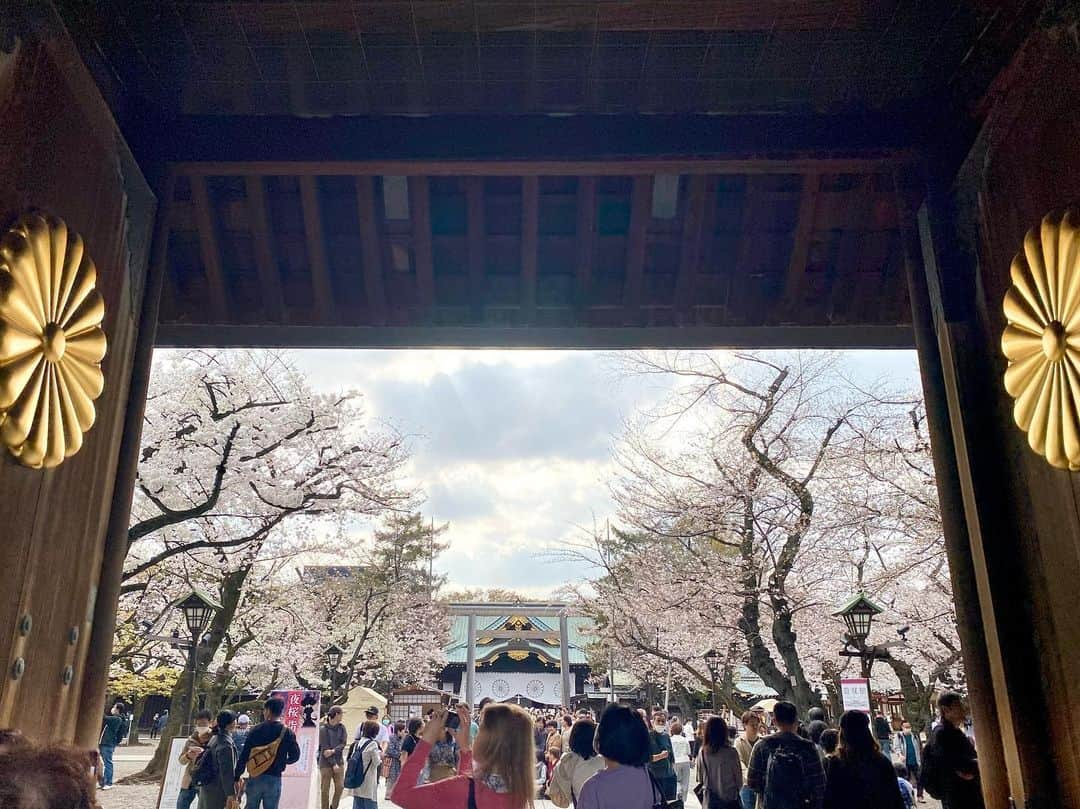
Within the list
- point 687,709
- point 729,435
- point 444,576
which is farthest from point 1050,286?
point 444,576

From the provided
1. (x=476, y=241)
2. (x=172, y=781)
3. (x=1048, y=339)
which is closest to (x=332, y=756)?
(x=172, y=781)

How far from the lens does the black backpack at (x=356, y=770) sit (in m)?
6.88

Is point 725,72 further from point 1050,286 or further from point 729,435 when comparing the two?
point 729,435

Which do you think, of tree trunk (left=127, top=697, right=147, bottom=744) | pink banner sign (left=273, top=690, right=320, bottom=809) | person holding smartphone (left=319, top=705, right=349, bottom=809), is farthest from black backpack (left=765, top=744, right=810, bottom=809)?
tree trunk (left=127, top=697, right=147, bottom=744)

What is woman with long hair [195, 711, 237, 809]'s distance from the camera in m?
5.33

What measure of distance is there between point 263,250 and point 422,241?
0.64m

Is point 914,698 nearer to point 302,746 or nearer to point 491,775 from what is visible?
point 302,746

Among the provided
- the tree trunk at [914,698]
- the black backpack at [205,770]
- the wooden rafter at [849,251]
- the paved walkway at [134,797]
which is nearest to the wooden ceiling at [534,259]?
the wooden rafter at [849,251]

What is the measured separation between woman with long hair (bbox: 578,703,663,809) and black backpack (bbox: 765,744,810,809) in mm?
1886

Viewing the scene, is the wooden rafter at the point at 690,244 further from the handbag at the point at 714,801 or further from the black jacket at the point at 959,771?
the handbag at the point at 714,801

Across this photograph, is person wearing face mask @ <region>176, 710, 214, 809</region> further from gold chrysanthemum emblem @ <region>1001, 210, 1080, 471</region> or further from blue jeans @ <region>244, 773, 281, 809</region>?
gold chrysanthemum emblem @ <region>1001, 210, 1080, 471</region>

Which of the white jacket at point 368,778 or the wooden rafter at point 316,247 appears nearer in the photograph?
the wooden rafter at point 316,247

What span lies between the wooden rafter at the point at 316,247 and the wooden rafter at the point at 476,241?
59 centimetres

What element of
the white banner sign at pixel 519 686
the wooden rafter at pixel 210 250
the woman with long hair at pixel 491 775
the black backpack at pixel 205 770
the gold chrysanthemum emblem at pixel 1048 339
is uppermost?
the wooden rafter at pixel 210 250
